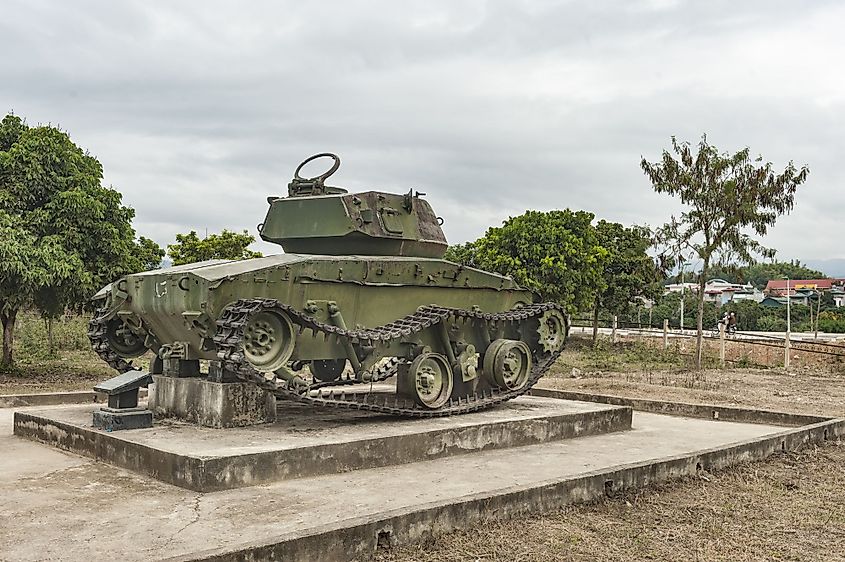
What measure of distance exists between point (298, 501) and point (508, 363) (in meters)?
5.78

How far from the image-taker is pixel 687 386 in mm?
20062

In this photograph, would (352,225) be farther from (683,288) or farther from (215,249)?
(683,288)

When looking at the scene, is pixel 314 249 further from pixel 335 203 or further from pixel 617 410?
pixel 617 410

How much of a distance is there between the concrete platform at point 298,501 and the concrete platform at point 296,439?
132mm

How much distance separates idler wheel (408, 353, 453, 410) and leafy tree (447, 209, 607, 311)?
16.2m

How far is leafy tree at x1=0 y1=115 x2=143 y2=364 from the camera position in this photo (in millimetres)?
17016

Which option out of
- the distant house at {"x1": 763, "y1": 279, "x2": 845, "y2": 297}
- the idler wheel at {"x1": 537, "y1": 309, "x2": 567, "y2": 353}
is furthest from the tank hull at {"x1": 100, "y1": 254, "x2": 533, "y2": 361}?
the distant house at {"x1": 763, "y1": 279, "x2": 845, "y2": 297}

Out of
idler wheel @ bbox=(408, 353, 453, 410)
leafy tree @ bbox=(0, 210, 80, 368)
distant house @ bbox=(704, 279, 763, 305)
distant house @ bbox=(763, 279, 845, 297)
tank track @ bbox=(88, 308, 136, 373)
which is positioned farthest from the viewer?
distant house @ bbox=(704, 279, 763, 305)

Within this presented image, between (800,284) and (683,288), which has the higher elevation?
(800,284)

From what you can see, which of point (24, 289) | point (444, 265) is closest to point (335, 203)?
point (444, 265)

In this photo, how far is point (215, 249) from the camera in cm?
2845

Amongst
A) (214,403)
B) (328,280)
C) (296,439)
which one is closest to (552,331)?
(328,280)

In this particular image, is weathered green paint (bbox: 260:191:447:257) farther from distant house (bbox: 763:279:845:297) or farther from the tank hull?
distant house (bbox: 763:279:845:297)

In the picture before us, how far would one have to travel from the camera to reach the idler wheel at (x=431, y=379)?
12008 mm
